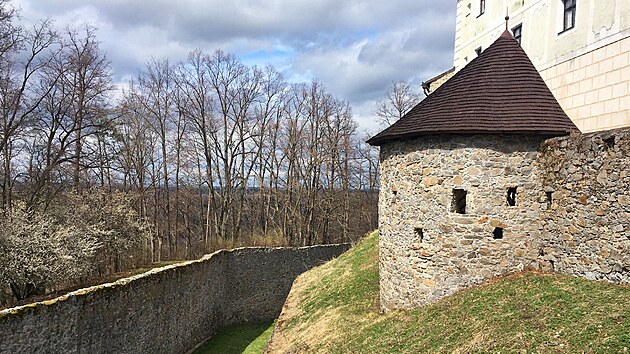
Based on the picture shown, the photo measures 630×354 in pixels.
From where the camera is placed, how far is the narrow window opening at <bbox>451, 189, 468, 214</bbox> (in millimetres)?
8328

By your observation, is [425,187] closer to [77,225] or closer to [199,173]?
[77,225]

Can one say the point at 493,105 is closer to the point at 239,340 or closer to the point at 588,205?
the point at 588,205

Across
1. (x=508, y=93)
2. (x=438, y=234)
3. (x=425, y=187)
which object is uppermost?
(x=508, y=93)

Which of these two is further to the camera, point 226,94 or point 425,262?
point 226,94

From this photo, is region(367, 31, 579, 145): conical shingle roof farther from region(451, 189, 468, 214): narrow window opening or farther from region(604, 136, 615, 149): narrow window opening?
region(451, 189, 468, 214): narrow window opening

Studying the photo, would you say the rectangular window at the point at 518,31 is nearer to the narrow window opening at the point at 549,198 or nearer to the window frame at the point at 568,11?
the window frame at the point at 568,11

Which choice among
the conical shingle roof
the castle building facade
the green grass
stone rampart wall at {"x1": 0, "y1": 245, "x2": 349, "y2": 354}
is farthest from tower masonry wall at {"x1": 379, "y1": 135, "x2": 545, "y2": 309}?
the green grass

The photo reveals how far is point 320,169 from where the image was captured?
29.8 metres

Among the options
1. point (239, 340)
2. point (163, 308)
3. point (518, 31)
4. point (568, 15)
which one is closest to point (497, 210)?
point (568, 15)

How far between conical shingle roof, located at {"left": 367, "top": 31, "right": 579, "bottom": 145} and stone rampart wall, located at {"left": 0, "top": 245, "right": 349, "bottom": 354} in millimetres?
6929

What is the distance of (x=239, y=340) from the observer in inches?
651

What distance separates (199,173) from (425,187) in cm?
2165

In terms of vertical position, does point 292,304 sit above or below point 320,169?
below

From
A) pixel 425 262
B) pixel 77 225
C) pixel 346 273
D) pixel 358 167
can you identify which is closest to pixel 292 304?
pixel 346 273
